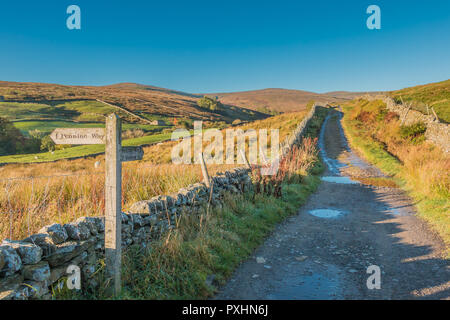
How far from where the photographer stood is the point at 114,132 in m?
3.53

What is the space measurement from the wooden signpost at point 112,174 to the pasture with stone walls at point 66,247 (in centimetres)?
29

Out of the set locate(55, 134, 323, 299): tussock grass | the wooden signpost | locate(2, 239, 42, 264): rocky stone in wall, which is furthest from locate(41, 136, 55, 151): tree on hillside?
locate(2, 239, 42, 264): rocky stone in wall

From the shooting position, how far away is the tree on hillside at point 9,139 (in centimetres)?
2310

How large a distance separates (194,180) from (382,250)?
4.87m

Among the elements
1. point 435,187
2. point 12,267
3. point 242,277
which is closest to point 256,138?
point 435,187

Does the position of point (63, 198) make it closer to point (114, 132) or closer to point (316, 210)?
point (114, 132)

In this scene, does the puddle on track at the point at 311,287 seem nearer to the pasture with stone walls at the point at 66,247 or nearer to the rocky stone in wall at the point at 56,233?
the pasture with stone walls at the point at 66,247

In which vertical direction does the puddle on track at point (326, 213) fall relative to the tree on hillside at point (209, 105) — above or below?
below

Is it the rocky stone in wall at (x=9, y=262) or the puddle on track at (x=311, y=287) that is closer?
the rocky stone in wall at (x=9, y=262)

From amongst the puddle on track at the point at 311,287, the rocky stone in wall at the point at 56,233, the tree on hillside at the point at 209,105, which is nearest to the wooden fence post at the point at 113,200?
the rocky stone in wall at the point at 56,233

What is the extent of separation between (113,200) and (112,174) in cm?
33

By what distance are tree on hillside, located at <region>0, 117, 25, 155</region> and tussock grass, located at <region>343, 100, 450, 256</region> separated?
26.7 m

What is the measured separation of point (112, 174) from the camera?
360cm

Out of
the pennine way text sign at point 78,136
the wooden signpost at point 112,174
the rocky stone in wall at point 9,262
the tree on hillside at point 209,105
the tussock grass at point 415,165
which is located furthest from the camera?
the tree on hillside at point 209,105
